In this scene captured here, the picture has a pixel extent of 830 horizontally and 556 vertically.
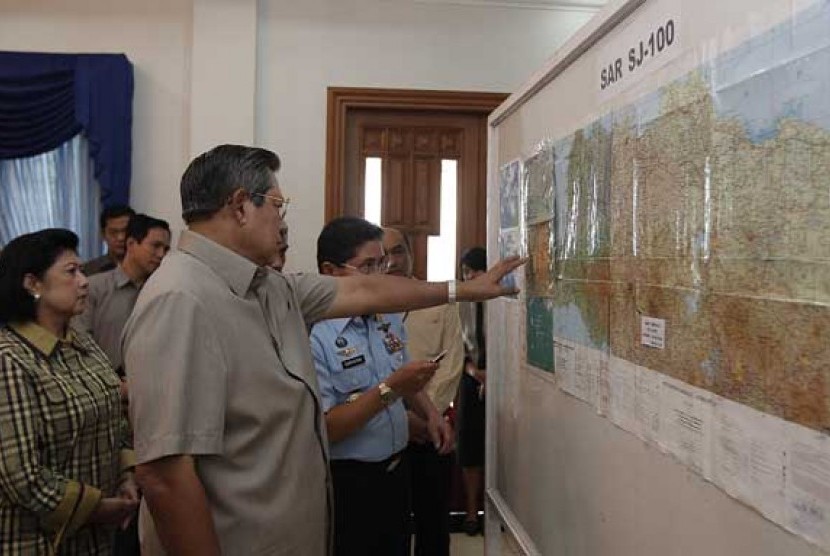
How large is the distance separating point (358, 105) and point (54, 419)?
7.97 feet

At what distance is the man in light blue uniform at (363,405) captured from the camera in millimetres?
1735

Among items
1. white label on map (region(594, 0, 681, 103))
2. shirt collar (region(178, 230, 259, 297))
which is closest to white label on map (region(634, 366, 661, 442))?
white label on map (region(594, 0, 681, 103))

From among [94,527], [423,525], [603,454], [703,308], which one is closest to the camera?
[703,308]

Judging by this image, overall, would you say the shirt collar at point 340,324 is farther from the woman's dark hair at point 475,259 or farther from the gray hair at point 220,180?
the woman's dark hair at point 475,259

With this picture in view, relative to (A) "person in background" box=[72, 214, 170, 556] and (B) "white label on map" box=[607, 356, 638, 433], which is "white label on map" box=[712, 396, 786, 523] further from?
(A) "person in background" box=[72, 214, 170, 556]

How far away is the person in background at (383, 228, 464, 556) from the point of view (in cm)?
248

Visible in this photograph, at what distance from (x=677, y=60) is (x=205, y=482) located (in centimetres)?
106

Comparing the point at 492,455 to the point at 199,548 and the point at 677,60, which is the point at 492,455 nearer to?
the point at 199,548

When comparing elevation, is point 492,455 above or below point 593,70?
below

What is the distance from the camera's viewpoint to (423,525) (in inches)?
99.0

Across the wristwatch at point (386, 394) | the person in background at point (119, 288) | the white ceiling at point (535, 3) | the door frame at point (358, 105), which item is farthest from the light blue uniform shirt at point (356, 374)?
the white ceiling at point (535, 3)

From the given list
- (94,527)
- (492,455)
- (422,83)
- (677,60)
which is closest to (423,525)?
(492,455)

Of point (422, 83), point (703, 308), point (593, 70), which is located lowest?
point (703, 308)

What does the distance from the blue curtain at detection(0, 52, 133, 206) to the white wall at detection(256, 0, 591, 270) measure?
0.68 metres
